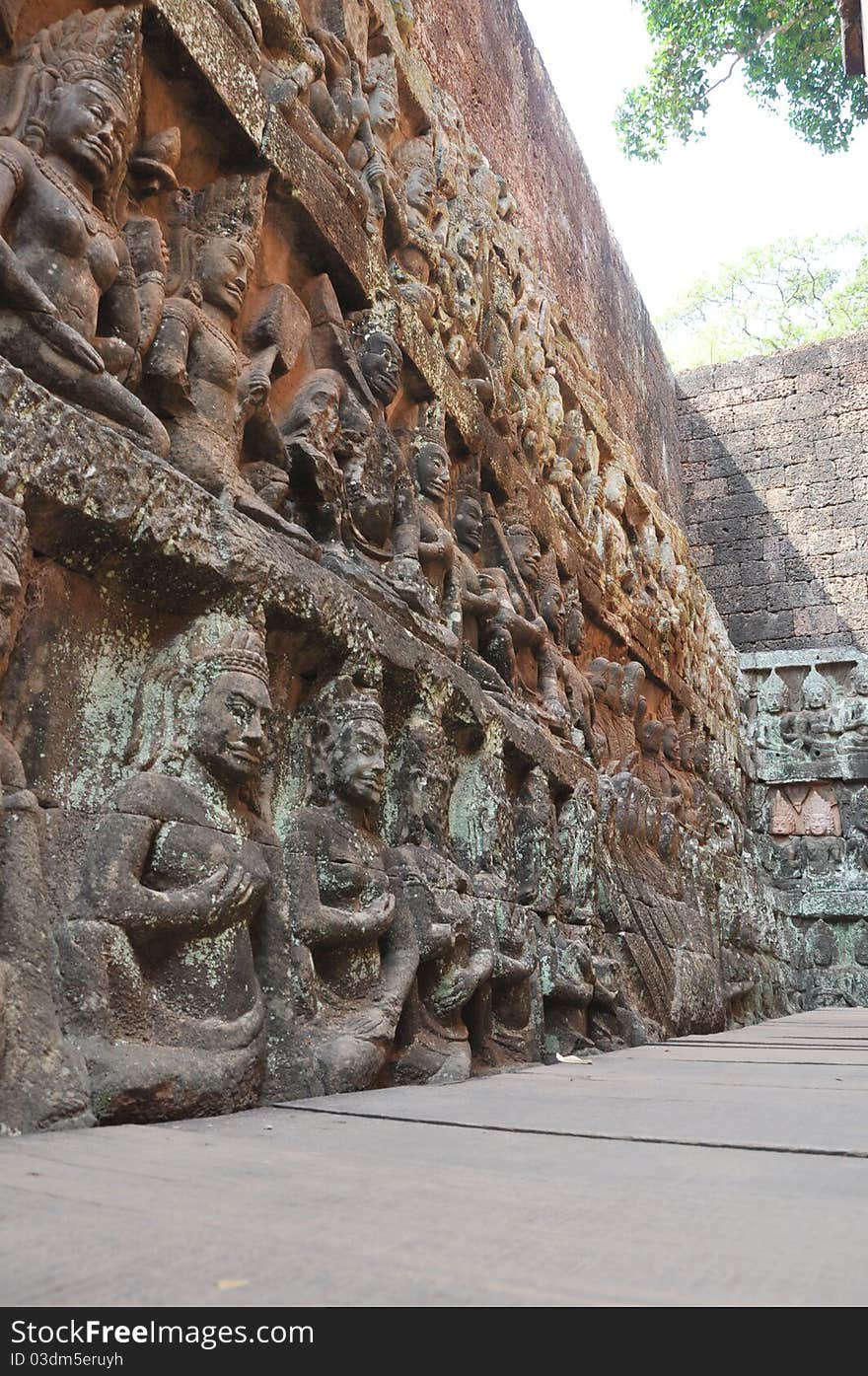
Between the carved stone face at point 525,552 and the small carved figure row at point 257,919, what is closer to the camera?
the small carved figure row at point 257,919

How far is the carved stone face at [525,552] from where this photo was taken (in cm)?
636

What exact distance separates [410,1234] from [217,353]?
295cm

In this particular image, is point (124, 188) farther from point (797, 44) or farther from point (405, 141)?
point (797, 44)

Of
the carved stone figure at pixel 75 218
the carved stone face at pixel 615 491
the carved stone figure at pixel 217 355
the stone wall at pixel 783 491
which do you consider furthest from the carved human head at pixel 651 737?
the carved stone figure at pixel 75 218

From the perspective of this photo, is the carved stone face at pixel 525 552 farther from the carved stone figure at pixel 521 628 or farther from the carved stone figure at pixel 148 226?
the carved stone figure at pixel 148 226

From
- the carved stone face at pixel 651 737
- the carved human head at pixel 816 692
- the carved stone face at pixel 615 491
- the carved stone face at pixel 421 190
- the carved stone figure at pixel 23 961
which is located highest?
the carved stone face at pixel 421 190

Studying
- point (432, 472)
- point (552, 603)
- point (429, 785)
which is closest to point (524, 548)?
point (552, 603)

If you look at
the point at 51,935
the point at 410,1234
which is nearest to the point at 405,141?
the point at 51,935

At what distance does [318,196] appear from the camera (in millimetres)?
4293

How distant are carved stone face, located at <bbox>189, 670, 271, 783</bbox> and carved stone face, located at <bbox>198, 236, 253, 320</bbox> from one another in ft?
4.87

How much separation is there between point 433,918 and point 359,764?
0.66 m

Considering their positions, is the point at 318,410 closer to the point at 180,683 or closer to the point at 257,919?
the point at 180,683

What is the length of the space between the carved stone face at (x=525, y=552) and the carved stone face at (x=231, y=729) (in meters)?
3.56

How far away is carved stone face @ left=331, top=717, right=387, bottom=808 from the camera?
138 inches
